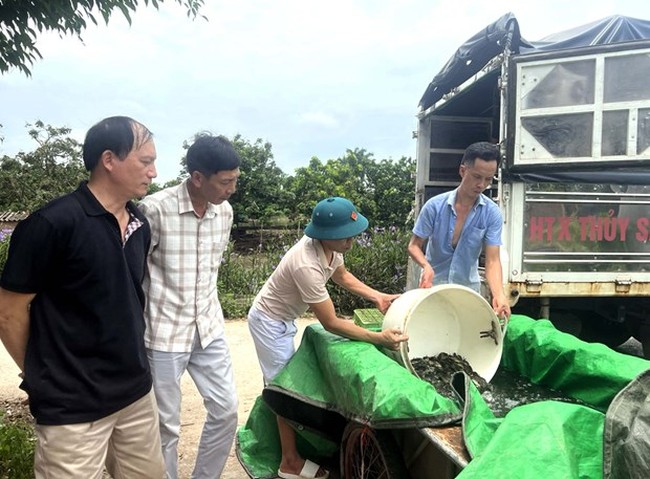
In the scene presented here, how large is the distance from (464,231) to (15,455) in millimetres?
2614

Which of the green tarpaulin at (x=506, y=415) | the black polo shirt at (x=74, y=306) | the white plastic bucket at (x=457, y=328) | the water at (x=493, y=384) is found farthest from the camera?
the white plastic bucket at (x=457, y=328)

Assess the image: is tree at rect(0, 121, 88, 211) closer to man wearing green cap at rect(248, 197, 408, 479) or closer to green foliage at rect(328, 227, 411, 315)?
green foliage at rect(328, 227, 411, 315)

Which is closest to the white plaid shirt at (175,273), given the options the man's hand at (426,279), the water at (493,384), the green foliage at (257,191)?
the water at (493,384)

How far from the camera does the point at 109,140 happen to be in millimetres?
1863

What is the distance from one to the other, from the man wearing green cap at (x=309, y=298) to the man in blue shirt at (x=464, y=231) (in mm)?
706

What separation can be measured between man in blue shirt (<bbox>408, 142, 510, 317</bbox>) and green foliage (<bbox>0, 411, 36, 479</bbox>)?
218cm

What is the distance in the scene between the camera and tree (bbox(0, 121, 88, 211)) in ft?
54.9

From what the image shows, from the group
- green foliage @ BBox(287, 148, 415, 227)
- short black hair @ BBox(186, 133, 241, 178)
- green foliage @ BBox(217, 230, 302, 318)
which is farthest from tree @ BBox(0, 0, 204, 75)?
green foliage @ BBox(287, 148, 415, 227)

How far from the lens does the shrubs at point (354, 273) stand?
7918 millimetres

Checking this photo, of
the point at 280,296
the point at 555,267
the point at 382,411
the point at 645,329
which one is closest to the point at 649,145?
the point at 555,267

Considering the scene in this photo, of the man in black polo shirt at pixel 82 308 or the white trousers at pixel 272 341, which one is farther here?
the white trousers at pixel 272 341

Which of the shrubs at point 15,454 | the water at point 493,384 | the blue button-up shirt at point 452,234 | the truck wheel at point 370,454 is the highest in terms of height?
the blue button-up shirt at point 452,234

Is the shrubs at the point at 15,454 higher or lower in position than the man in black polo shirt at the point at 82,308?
lower

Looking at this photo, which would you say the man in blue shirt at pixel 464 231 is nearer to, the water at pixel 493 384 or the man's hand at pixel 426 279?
the man's hand at pixel 426 279
